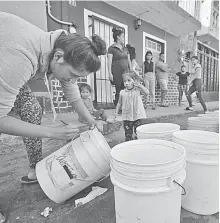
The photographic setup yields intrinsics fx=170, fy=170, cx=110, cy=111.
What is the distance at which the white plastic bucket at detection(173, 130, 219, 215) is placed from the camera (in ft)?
3.18

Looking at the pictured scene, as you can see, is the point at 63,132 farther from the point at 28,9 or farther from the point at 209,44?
the point at 209,44

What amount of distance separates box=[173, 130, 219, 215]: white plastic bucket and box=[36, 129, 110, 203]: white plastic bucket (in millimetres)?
529

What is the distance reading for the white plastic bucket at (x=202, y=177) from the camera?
0.97m

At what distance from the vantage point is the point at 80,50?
1.04 meters

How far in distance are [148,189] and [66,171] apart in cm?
62

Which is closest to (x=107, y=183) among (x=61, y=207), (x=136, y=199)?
(x=61, y=207)

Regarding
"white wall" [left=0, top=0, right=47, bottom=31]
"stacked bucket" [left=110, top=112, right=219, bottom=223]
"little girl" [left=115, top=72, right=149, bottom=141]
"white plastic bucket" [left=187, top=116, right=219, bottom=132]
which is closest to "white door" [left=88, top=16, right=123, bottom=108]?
"white wall" [left=0, top=0, right=47, bottom=31]

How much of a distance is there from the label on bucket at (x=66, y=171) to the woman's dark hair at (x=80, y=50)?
1.93ft

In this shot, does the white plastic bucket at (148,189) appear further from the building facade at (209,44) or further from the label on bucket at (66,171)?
the building facade at (209,44)

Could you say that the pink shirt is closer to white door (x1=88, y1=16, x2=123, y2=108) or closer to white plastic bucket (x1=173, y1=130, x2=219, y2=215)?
white plastic bucket (x1=173, y1=130, x2=219, y2=215)

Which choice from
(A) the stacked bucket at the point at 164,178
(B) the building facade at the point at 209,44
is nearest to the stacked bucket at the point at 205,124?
(A) the stacked bucket at the point at 164,178

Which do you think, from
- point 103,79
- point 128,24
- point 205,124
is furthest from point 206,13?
point 205,124

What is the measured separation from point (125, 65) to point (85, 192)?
9.04 feet

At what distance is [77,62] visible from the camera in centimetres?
106
